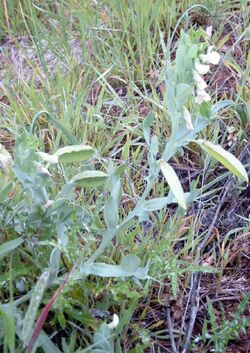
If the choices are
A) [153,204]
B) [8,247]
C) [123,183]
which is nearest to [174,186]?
[153,204]

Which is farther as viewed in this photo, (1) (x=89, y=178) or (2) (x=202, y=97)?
(1) (x=89, y=178)

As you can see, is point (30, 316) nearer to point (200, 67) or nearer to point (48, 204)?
point (48, 204)

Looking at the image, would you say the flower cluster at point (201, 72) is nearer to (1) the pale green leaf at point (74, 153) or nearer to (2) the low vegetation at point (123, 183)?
(2) the low vegetation at point (123, 183)

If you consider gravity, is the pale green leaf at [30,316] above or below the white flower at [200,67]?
below

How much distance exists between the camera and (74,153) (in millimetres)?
1154

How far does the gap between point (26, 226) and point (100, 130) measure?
21.4 inches

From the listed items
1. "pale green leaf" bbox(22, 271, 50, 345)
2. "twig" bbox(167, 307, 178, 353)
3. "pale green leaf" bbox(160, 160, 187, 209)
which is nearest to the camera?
"pale green leaf" bbox(22, 271, 50, 345)

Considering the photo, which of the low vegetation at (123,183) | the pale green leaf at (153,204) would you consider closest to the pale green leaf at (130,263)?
the low vegetation at (123,183)

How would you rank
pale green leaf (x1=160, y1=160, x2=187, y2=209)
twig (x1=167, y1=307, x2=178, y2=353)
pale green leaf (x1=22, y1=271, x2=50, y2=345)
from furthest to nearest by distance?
twig (x1=167, y1=307, x2=178, y2=353)
pale green leaf (x1=160, y1=160, x2=187, y2=209)
pale green leaf (x1=22, y1=271, x2=50, y2=345)

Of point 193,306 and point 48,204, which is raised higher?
point 48,204

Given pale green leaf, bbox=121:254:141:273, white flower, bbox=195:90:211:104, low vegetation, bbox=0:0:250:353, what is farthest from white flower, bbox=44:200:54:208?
white flower, bbox=195:90:211:104

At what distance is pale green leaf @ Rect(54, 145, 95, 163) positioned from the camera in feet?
3.77

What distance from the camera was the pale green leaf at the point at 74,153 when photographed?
3.77 feet

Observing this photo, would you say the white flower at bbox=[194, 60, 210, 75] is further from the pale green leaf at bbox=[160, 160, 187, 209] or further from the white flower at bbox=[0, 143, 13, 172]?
the white flower at bbox=[0, 143, 13, 172]
